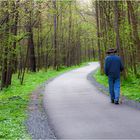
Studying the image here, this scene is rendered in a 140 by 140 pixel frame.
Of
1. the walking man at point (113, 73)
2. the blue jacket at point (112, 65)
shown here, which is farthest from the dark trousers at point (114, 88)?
the blue jacket at point (112, 65)

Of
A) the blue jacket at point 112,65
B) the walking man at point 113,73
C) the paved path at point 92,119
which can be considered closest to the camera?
the paved path at point 92,119

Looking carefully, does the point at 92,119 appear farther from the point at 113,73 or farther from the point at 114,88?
the point at 113,73

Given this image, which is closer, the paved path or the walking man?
the paved path

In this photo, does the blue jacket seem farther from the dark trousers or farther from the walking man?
the dark trousers

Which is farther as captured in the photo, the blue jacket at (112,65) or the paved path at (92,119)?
the blue jacket at (112,65)

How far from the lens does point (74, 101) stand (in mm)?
15305

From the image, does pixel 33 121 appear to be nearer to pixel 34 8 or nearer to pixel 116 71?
pixel 116 71

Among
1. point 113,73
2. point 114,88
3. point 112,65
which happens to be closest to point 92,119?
point 114,88

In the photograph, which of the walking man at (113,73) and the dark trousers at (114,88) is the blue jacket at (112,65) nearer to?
the walking man at (113,73)

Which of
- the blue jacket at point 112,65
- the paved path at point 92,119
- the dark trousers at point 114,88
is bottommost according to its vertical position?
the paved path at point 92,119

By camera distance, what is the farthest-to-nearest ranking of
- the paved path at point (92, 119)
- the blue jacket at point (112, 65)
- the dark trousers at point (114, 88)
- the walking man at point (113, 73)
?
the blue jacket at point (112, 65) → the walking man at point (113, 73) → the dark trousers at point (114, 88) → the paved path at point (92, 119)


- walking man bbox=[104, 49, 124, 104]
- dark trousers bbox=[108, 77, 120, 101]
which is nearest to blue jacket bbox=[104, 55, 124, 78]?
walking man bbox=[104, 49, 124, 104]

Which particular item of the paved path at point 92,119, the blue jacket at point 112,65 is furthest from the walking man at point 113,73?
the paved path at point 92,119

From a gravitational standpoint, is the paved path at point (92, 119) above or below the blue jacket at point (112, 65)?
below
